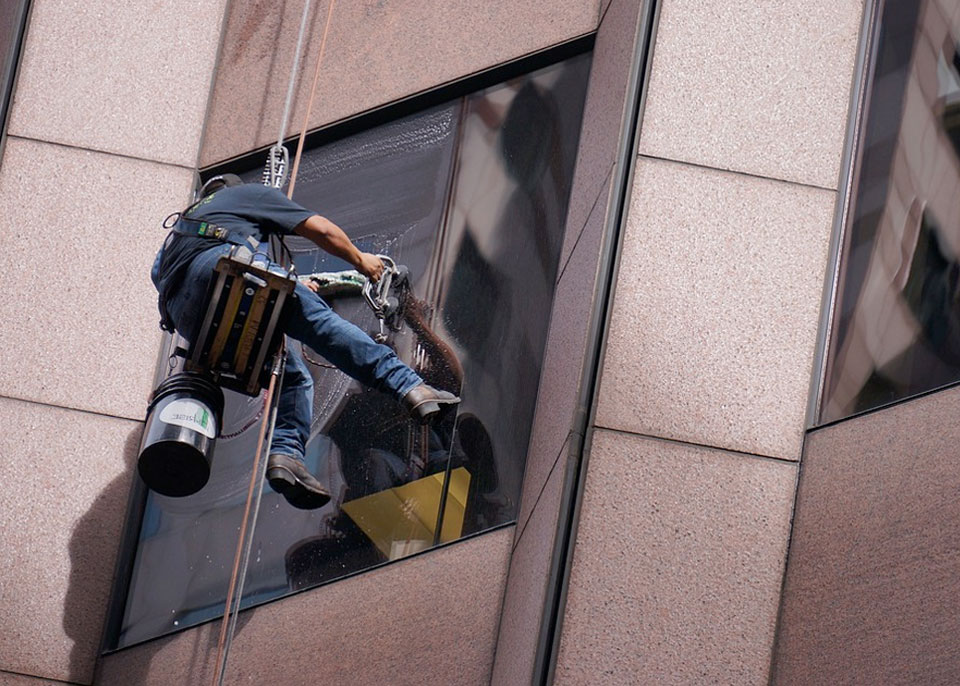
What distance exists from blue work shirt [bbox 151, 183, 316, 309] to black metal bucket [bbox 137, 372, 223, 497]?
1.60 feet

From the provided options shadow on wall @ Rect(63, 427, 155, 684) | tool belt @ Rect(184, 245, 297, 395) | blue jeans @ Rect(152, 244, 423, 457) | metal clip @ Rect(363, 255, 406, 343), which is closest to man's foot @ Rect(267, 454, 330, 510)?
blue jeans @ Rect(152, 244, 423, 457)

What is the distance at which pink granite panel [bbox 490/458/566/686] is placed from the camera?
6.55 meters

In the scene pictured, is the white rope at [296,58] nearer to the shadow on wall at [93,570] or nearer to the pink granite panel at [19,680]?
the shadow on wall at [93,570]

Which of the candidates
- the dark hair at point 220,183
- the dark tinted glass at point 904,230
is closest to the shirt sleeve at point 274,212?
the dark hair at point 220,183

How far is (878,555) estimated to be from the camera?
6.31 meters

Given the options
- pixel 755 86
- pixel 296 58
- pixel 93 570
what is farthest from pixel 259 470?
pixel 755 86

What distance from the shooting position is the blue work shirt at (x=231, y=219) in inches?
281

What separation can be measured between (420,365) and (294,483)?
3.82 ft

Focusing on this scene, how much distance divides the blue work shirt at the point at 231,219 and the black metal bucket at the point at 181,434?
489 mm

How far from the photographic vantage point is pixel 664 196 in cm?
714

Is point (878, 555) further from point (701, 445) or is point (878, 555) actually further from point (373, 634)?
point (373, 634)

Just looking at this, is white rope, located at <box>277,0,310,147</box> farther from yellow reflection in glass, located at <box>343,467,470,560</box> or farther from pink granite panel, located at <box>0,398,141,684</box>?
yellow reflection in glass, located at <box>343,467,470,560</box>

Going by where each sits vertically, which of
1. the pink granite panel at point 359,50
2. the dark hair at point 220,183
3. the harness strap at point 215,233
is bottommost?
the harness strap at point 215,233

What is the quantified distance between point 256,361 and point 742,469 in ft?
6.38
